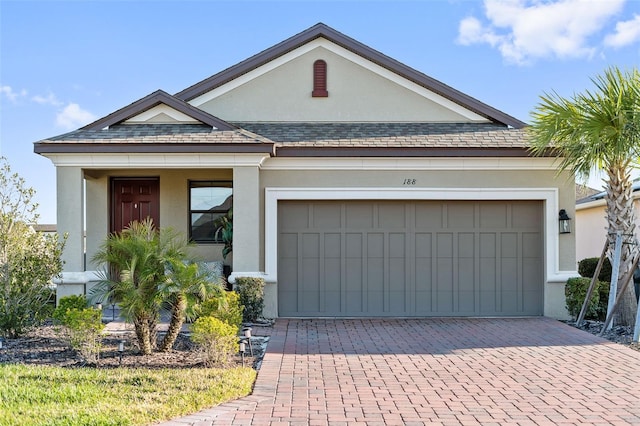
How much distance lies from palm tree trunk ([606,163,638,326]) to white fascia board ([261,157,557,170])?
1501mm

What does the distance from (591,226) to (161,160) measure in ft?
47.0

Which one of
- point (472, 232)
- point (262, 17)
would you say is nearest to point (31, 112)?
point (262, 17)

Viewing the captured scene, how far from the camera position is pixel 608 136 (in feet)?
33.6

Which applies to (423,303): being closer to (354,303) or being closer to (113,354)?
(354,303)

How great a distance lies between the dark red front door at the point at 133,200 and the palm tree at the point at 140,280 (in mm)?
4851

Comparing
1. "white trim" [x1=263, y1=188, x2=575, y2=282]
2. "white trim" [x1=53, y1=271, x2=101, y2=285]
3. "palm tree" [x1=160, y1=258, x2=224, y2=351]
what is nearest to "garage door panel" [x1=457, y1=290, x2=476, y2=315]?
"white trim" [x1=263, y1=188, x2=575, y2=282]

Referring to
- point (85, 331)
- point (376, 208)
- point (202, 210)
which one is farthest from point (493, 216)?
point (85, 331)

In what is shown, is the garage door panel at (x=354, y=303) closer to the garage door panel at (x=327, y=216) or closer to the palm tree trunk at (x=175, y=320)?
the garage door panel at (x=327, y=216)

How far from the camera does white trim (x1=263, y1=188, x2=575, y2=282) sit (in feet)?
39.7

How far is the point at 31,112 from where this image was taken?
14805mm

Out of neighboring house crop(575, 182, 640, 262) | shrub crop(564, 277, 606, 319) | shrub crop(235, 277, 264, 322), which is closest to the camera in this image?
shrub crop(235, 277, 264, 322)

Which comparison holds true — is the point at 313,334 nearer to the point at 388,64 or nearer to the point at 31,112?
the point at 388,64

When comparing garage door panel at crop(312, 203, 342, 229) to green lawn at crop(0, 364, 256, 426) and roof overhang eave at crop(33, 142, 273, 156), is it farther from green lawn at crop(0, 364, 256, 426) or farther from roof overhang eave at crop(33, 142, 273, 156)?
green lawn at crop(0, 364, 256, 426)

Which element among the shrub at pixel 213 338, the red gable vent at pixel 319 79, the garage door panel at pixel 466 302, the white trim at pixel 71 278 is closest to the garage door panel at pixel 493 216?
the garage door panel at pixel 466 302
